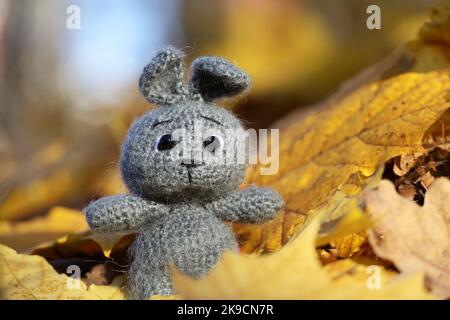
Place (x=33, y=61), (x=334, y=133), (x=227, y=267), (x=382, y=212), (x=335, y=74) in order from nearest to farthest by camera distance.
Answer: (x=227, y=267) → (x=382, y=212) → (x=334, y=133) → (x=335, y=74) → (x=33, y=61)

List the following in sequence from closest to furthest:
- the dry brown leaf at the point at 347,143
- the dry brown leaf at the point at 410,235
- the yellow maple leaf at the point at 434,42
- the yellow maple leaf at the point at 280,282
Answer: the yellow maple leaf at the point at 280,282
the dry brown leaf at the point at 410,235
the dry brown leaf at the point at 347,143
the yellow maple leaf at the point at 434,42

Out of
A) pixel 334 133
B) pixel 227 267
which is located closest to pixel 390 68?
pixel 334 133

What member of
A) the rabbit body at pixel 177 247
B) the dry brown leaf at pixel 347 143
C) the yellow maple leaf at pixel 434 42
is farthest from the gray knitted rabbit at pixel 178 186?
the yellow maple leaf at pixel 434 42

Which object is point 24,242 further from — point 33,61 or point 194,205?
point 33,61

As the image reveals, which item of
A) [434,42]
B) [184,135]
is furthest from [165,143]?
[434,42]

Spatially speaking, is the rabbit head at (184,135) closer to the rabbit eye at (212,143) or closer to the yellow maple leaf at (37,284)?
the rabbit eye at (212,143)

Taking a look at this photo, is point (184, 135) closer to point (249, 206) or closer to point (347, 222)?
point (249, 206)

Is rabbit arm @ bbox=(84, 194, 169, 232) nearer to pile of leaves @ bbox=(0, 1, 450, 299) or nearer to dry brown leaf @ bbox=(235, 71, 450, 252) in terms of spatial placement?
pile of leaves @ bbox=(0, 1, 450, 299)

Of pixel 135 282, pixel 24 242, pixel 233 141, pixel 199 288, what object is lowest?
pixel 24 242
